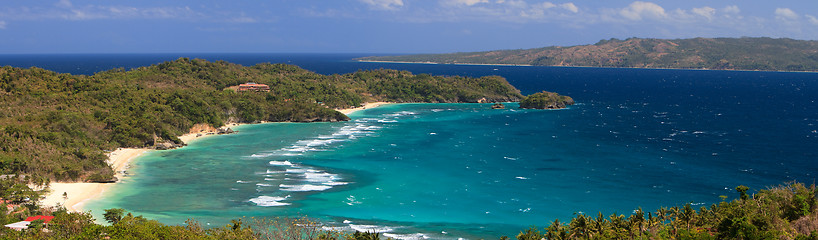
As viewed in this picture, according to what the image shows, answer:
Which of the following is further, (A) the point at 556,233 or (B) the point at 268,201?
(B) the point at 268,201

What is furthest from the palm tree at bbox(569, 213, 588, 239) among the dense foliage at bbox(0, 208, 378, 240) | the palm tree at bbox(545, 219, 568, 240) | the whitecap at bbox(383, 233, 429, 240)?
the whitecap at bbox(383, 233, 429, 240)

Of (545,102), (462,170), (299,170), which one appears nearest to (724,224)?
(462,170)

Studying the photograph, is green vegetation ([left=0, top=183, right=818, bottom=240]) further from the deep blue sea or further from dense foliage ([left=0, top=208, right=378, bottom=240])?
the deep blue sea

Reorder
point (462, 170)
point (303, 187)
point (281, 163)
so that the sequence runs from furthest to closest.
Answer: point (281, 163) → point (462, 170) → point (303, 187)

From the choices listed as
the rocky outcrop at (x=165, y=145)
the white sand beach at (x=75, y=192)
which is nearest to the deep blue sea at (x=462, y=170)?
the white sand beach at (x=75, y=192)

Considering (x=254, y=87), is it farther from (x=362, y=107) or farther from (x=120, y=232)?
(x=120, y=232)

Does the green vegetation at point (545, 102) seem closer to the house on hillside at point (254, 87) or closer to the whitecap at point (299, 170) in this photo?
the house on hillside at point (254, 87)

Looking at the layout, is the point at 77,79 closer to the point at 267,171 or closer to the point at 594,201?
the point at 267,171
